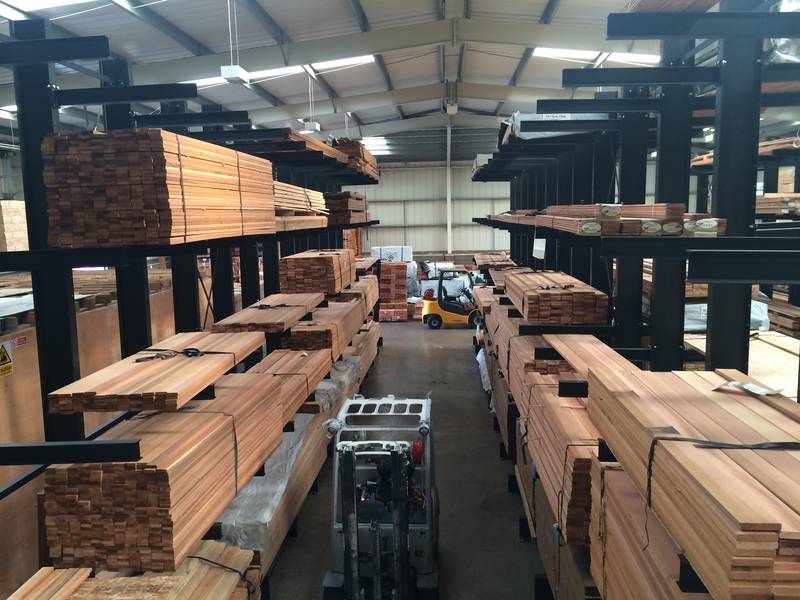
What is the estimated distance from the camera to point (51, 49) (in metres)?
3.80

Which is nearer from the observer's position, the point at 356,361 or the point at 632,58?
the point at 356,361

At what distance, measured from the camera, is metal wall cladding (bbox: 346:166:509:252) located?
30.7 metres

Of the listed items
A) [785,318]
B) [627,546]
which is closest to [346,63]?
[785,318]

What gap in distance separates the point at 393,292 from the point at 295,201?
42.7ft

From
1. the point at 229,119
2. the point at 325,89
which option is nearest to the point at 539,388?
the point at 229,119

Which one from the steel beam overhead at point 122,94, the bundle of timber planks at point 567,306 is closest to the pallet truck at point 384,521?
the bundle of timber planks at point 567,306

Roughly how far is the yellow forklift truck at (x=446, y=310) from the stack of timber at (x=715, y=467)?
51.0ft

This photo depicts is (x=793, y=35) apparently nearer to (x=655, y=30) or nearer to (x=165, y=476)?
(x=655, y=30)

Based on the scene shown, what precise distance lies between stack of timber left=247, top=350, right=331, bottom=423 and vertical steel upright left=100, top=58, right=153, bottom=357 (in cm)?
156

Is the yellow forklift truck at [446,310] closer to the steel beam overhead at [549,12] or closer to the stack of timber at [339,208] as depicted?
the stack of timber at [339,208]

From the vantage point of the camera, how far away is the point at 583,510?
14.0 feet

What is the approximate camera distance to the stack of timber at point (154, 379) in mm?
3783

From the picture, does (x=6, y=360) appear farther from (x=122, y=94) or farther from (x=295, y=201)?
(x=295, y=201)

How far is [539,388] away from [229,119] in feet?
14.8
